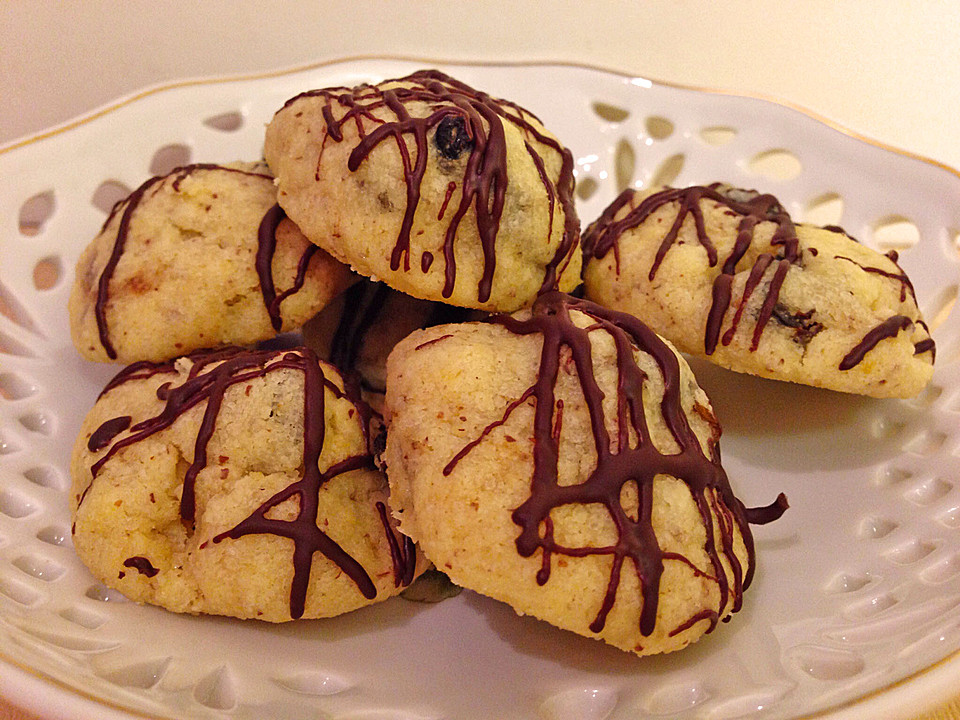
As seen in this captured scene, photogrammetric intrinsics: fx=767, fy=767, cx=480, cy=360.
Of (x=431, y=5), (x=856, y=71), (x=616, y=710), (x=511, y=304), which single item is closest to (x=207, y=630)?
(x=616, y=710)

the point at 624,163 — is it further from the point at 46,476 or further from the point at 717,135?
the point at 46,476

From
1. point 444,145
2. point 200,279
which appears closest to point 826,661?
point 444,145

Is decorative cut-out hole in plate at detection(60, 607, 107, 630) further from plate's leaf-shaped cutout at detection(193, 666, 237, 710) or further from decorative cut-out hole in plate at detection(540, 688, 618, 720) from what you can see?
decorative cut-out hole in plate at detection(540, 688, 618, 720)

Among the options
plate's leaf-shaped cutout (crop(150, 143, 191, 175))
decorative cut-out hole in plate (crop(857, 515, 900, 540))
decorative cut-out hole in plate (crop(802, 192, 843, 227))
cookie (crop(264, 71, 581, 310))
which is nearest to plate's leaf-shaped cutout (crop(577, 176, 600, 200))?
decorative cut-out hole in plate (crop(802, 192, 843, 227))

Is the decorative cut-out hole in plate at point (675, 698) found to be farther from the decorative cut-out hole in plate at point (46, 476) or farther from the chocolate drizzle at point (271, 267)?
the decorative cut-out hole in plate at point (46, 476)

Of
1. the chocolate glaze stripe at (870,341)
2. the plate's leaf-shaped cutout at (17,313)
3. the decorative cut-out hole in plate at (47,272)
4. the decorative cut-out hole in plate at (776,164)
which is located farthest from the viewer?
the decorative cut-out hole in plate at (776,164)

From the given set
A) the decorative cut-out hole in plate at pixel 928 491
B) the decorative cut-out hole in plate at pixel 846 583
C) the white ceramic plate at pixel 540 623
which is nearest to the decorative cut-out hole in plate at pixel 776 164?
the white ceramic plate at pixel 540 623
